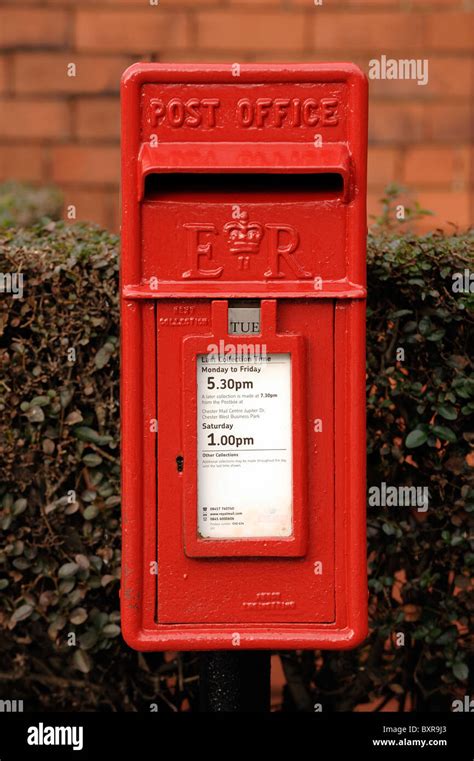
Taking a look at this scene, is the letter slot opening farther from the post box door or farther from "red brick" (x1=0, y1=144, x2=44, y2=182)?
"red brick" (x1=0, y1=144, x2=44, y2=182)

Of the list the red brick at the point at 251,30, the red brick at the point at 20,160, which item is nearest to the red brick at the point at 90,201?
the red brick at the point at 20,160

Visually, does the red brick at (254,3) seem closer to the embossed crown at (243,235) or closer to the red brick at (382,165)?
the red brick at (382,165)

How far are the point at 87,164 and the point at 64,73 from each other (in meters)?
0.49

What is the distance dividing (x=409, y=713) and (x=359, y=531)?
971 millimetres

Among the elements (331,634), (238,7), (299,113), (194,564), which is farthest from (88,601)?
(238,7)

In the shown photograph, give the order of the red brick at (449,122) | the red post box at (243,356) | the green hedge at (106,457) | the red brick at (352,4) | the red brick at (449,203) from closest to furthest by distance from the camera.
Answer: the red post box at (243,356), the green hedge at (106,457), the red brick at (352,4), the red brick at (449,122), the red brick at (449,203)

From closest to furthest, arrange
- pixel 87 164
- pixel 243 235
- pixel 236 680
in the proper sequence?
pixel 243 235
pixel 236 680
pixel 87 164

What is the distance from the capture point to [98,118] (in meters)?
5.21

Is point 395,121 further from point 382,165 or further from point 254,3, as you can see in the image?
point 254,3

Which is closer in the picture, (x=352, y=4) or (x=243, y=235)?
(x=243, y=235)

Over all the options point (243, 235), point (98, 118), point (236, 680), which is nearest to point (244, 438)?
point (243, 235)

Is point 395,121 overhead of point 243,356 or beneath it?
overhead

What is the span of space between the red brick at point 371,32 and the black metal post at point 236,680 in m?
3.50

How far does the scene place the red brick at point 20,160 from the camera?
527cm
